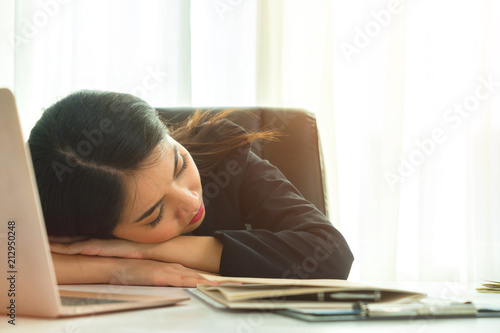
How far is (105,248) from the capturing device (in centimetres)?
97

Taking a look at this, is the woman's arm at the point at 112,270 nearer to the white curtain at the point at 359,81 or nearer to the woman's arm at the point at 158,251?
the woman's arm at the point at 158,251

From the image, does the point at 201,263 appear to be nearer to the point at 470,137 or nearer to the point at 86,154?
the point at 86,154

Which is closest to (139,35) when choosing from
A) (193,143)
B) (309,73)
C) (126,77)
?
(126,77)

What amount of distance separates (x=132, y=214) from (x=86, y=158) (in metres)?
0.13

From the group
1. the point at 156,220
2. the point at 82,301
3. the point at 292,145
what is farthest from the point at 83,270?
the point at 292,145

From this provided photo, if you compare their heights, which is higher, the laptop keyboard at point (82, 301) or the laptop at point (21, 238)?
the laptop at point (21, 238)

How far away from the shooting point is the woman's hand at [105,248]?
0.96 metres

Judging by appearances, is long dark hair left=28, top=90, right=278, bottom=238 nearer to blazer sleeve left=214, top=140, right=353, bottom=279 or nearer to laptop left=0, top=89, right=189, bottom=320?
blazer sleeve left=214, top=140, right=353, bottom=279

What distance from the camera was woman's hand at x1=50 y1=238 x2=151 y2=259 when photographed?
960mm

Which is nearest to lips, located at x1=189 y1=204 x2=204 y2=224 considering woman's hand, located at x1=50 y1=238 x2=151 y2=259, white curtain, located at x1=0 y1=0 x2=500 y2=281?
woman's hand, located at x1=50 y1=238 x2=151 y2=259

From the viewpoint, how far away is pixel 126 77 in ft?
7.23

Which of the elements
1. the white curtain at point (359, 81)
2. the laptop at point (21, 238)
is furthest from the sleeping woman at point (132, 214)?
the white curtain at point (359, 81)

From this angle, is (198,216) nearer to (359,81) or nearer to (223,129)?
(223,129)

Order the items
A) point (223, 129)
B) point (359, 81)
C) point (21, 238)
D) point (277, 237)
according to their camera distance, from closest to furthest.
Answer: point (21, 238) → point (277, 237) → point (223, 129) → point (359, 81)
